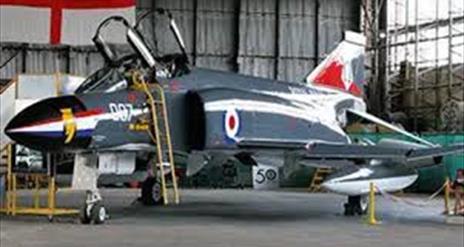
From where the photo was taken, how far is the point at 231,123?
14.8 m

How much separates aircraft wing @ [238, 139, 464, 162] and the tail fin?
13.4 ft

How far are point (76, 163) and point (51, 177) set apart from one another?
1246 millimetres

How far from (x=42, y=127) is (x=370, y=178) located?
6127 millimetres

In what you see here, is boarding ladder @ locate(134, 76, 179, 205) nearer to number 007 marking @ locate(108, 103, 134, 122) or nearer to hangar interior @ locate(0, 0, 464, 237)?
number 007 marking @ locate(108, 103, 134, 122)

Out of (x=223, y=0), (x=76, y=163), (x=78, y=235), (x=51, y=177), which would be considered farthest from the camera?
(x=223, y=0)

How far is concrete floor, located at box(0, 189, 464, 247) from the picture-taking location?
11320 mm

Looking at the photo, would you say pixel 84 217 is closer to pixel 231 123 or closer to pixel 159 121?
pixel 159 121

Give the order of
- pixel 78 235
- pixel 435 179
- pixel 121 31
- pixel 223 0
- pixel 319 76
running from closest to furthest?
1. pixel 78 235
2. pixel 121 31
3. pixel 319 76
4. pixel 435 179
5. pixel 223 0

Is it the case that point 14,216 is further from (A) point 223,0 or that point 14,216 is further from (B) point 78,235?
(A) point 223,0

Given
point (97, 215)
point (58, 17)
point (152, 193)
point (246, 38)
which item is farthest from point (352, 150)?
point (246, 38)

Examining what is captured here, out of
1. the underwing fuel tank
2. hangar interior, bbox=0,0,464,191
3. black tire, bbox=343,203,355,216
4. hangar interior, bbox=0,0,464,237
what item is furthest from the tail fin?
hangar interior, bbox=0,0,464,191

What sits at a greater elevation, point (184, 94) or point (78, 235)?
point (184, 94)

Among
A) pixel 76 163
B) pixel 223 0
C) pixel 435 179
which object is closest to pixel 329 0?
pixel 223 0

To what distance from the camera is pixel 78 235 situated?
11.8 metres
